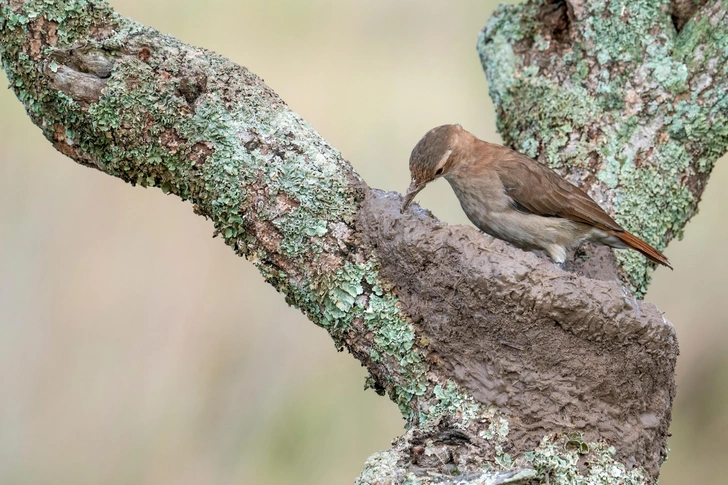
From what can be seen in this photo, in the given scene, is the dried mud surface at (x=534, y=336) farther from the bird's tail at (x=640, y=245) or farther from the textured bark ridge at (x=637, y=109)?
the textured bark ridge at (x=637, y=109)

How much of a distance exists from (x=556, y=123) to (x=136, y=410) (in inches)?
137

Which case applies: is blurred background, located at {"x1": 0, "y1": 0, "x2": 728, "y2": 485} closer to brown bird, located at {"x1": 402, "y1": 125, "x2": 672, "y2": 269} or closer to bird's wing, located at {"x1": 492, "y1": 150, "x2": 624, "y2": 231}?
brown bird, located at {"x1": 402, "y1": 125, "x2": 672, "y2": 269}

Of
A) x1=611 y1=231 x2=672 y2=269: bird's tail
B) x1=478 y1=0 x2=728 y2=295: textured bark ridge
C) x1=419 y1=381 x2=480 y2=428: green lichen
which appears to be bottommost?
x1=419 y1=381 x2=480 y2=428: green lichen

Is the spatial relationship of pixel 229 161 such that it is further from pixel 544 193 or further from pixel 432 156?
pixel 544 193

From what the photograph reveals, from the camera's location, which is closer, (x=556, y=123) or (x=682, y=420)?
(x=556, y=123)

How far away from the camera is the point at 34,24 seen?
126 inches

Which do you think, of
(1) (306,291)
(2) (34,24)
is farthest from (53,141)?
(1) (306,291)

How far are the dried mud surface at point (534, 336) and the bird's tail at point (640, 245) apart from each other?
3.11ft

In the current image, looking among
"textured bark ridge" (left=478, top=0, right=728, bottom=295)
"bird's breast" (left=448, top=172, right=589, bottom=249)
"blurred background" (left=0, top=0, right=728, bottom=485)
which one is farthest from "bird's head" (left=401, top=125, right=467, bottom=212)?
"blurred background" (left=0, top=0, right=728, bottom=485)

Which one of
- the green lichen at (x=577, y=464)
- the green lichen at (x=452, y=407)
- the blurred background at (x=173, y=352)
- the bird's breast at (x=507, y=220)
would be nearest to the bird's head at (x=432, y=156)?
the bird's breast at (x=507, y=220)

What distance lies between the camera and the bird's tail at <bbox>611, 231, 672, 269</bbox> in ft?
13.2

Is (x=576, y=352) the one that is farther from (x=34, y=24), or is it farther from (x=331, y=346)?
(x=331, y=346)

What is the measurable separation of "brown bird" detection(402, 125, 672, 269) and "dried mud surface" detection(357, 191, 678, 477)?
1.01 meters

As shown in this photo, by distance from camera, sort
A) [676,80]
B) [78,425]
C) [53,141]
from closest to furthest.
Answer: [53,141]
[676,80]
[78,425]
